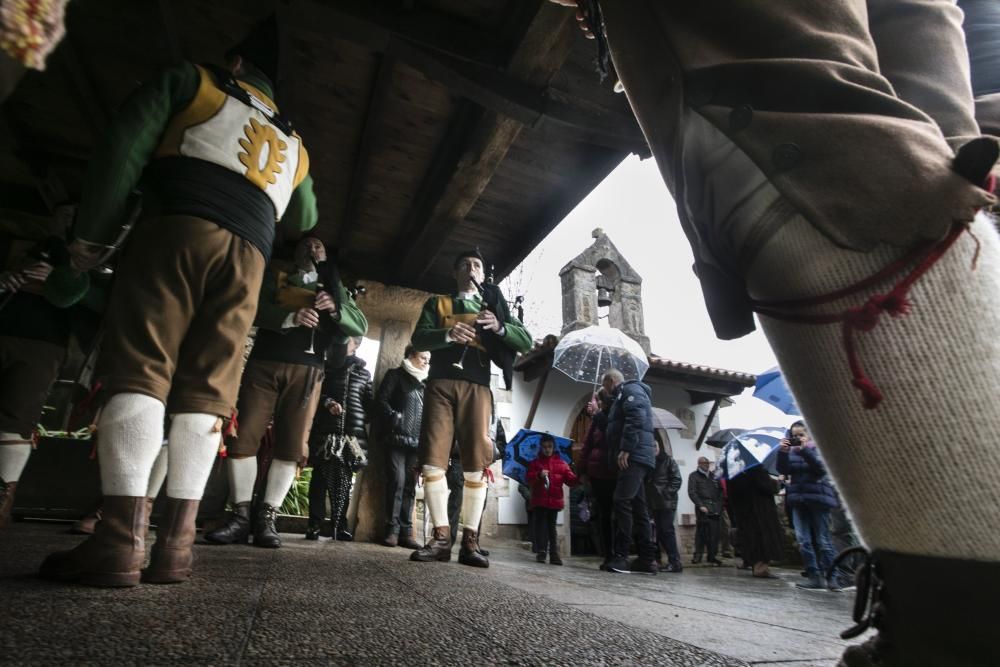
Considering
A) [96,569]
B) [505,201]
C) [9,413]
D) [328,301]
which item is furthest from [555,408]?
[96,569]

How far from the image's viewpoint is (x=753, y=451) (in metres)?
6.74

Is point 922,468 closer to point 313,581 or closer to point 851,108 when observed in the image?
point 851,108

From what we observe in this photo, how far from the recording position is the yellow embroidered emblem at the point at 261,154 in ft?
6.37

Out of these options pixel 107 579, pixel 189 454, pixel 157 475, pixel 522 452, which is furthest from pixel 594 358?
pixel 107 579

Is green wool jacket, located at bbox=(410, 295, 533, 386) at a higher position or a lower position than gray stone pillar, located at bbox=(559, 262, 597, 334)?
lower

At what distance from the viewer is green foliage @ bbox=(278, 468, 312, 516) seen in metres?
6.14

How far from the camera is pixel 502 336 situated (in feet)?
12.2

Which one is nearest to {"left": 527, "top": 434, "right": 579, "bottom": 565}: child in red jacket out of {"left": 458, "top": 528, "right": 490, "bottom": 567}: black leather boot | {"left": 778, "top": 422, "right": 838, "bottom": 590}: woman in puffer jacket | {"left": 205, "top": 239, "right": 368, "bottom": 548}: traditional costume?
{"left": 778, "top": 422, "right": 838, "bottom": 590}: woman in puffer jacket

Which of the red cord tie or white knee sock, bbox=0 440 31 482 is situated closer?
the red cord tie

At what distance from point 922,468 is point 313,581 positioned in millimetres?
1748

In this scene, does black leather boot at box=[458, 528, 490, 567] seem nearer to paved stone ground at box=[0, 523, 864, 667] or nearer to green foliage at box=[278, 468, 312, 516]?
paved stone ground at box=[0, 523, 864, 667]

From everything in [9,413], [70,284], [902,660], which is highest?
[70,284]

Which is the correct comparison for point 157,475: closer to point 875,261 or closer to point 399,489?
point 875,261

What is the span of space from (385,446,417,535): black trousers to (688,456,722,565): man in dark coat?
6.02 metres
